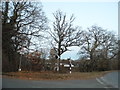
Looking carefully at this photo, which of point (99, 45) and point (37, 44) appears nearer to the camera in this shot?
point (37, 44)

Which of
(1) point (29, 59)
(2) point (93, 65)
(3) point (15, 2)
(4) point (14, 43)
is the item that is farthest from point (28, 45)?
(2) point (93, 65)

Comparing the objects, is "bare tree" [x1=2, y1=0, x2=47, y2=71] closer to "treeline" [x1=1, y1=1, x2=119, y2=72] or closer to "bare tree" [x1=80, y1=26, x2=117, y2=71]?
"treeline" [x1=1, y1=1, x2=119, y2=72]

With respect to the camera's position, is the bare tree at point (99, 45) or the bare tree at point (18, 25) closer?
the bare tree at point (18, 25)

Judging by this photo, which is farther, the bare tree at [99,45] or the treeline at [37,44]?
the bare tree at [99,45]

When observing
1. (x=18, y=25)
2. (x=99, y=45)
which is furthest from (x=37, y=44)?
(x=99, y=45)

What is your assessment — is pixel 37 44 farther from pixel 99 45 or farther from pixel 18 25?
pixel 99 45

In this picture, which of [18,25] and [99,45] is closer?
[18,25]

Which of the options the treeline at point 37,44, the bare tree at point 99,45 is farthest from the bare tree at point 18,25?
the bare tree at point 99,45

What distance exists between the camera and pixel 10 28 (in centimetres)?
3409

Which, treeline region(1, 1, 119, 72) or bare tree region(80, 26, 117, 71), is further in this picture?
bare tree region(80, 26, 117, 71)

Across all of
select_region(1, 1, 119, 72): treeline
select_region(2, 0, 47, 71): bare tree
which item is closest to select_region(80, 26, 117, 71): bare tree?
select_region(1, 1, 119, 72): treeline

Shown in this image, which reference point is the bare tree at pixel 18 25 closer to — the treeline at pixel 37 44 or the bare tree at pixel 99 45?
the treeline at pixel 37 44

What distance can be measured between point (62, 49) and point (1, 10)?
28.2m

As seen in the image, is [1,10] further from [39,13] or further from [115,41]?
[115,41]
